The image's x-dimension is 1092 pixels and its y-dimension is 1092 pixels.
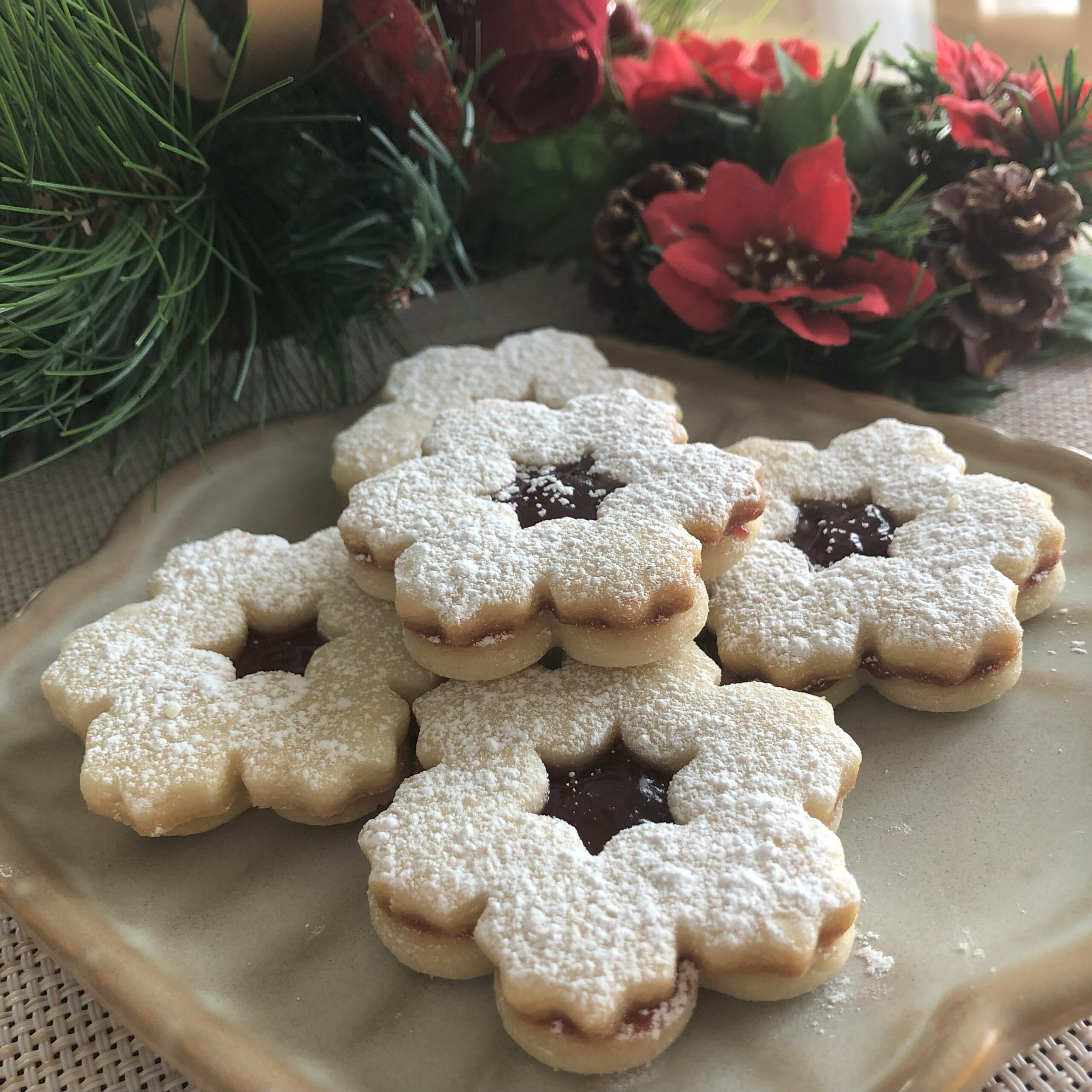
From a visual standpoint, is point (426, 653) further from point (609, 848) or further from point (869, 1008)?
point (869, 1008)

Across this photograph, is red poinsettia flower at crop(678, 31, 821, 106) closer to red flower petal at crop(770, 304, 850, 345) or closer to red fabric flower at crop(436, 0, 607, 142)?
red fabric flower at crop(436, 0, 607, 142)

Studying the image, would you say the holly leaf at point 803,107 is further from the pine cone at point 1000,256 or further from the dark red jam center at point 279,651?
the dark red jam center at point 279,651

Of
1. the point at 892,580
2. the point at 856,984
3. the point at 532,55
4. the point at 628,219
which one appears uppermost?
the point at 532,55

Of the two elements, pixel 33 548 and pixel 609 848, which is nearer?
pixel 609 848

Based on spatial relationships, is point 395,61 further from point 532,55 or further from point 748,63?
point 748,63

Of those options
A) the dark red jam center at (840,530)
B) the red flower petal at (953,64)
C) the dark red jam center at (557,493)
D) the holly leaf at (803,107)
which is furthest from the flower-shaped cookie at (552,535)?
the red flower petal at (953,64)

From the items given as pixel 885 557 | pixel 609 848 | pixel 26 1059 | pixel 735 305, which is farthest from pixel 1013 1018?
pixel 735 305

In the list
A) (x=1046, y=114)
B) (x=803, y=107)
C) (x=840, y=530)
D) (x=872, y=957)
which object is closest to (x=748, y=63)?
(x=803, y=107)
